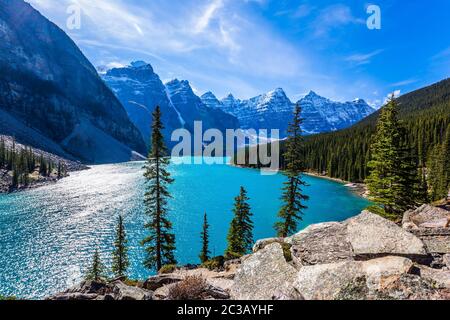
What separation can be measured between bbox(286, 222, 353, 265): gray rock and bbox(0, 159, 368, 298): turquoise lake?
2933 centimetres

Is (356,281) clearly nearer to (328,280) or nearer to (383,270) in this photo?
(328,280)

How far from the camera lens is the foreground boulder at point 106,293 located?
8977mm

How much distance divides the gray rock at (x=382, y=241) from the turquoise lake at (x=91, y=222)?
3129 cm

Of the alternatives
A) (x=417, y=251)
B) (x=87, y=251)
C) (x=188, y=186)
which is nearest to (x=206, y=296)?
(x=417, y=251)

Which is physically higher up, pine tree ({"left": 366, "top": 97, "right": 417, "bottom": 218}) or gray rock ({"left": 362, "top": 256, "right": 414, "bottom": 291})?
pine tree ({"left": 366, "top": 97, "right": 417, "bottom": 218})

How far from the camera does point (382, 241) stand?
8836mm

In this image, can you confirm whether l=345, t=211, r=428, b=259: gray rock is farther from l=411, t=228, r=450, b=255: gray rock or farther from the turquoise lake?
the turquoise lake

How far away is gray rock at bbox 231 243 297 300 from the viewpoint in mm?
8012

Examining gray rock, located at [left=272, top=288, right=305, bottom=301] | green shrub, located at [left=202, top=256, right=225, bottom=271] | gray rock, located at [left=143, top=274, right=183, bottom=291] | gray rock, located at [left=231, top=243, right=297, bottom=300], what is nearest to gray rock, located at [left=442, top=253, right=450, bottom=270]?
gray rock, located at [left=231, top=243, right=297, bottom=300]

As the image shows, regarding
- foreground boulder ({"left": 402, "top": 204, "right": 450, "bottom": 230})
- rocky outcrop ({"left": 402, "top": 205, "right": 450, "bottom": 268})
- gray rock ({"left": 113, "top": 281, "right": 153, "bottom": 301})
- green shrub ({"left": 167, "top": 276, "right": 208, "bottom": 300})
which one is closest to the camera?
green shrub ({"left": 167, "top": 276, "right": 208, "bottom": 300})

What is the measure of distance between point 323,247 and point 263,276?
2.78 metres

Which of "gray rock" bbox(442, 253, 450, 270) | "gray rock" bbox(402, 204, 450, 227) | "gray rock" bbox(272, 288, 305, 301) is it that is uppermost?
"gray rock" bbox(402, 204, 450, 227)

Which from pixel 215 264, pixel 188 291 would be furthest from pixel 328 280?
pixel 215 264

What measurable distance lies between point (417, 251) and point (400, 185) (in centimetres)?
1794
